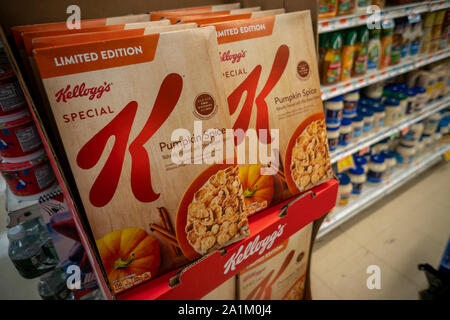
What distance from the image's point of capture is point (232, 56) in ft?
2.56

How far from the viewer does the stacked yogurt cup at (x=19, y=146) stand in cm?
69

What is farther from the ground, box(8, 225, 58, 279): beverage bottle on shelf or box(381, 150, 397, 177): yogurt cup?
box(8, 225, 58, 279): beverage bottle on shelf

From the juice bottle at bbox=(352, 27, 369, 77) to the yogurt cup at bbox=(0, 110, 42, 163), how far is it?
1.70 metres

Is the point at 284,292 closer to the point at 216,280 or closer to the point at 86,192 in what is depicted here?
the point at 216,280

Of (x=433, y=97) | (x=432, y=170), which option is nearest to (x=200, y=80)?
(x=433, y=97)

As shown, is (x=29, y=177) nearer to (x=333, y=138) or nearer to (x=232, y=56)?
(x=232, y=56)

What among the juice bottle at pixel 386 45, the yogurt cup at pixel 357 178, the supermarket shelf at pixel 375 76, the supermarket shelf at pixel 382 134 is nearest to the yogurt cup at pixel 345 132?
the supermarket shelf at pixel 382 134

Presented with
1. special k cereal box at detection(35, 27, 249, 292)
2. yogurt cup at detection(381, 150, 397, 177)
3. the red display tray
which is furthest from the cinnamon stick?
yogurt cup at detection(381, 150, 397, 177)

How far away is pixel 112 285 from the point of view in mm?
668

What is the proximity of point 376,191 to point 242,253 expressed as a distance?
1831mm

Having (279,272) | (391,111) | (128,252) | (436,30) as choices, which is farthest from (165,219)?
(436,30)

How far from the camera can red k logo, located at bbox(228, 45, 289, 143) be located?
31.6 inches

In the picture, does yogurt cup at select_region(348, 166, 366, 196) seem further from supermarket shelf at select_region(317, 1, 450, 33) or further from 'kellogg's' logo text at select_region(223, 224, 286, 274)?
'kellogg's' logo text at select_region(223, 224, 286, 274)
